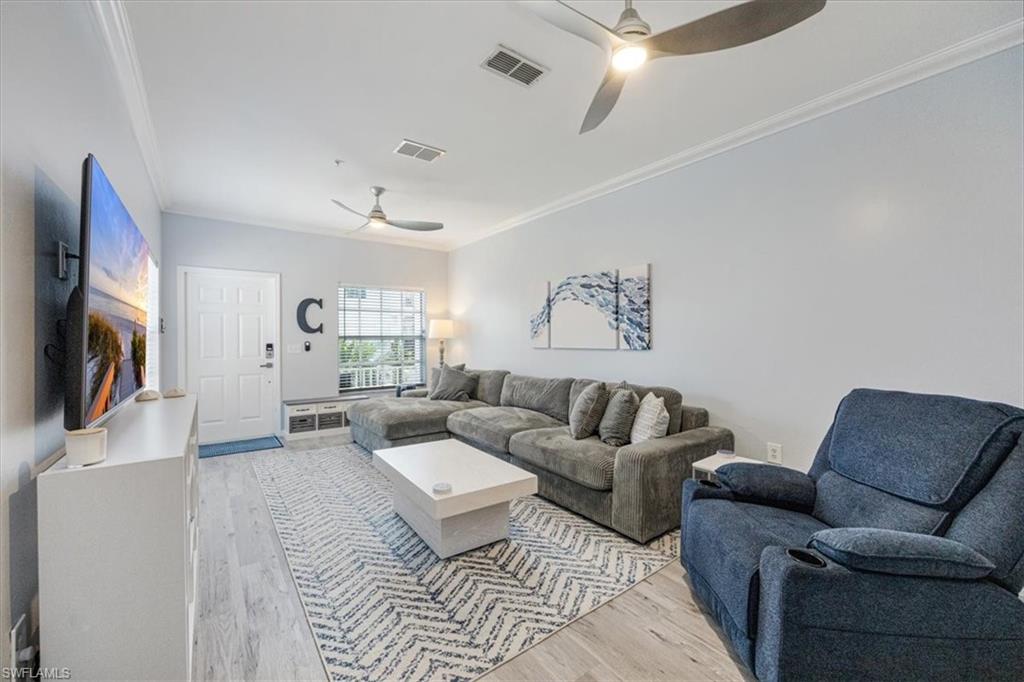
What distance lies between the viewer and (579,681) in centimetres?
158

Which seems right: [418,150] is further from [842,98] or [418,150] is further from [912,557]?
[912,557]

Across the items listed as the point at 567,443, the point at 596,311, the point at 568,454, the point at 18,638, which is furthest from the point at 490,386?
the point at 18,638

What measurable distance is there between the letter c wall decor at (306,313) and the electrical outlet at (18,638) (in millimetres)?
4671

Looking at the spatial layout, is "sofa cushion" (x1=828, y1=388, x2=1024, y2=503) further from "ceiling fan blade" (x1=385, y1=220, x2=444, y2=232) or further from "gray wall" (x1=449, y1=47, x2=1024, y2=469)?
"ceiling fan blade" (x1=385, y1=220, x2=444, y2=232)

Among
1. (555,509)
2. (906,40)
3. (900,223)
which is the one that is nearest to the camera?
(906,40)

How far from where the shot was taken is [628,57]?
1.72m

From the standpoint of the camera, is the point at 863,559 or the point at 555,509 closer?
the point at 863,559

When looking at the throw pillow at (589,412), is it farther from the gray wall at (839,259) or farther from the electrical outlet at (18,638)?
the electrical outlet at (18,638)

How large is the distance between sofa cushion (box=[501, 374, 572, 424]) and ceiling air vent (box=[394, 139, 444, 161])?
7.87 feet

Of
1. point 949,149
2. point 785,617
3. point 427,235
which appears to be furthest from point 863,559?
point 427,235

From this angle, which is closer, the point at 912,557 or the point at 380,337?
the point at 912,557

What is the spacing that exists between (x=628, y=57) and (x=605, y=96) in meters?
0.30

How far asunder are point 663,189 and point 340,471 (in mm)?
3852

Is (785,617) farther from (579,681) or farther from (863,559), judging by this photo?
(579,681)
